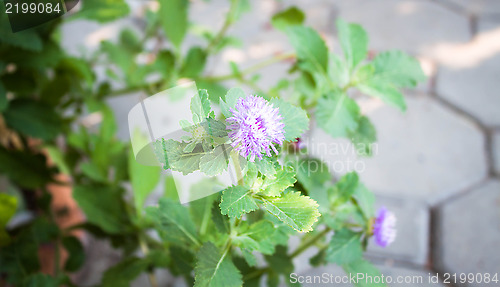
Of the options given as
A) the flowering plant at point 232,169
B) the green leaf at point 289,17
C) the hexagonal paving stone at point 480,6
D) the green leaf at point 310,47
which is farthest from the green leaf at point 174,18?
the hexagonal paving stone at point 480,6

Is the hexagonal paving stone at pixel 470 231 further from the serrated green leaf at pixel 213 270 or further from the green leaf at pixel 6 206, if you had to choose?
the green leaf at pixel 6 206

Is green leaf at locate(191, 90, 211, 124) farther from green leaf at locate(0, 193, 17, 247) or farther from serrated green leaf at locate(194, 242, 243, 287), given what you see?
green leaf at locate(0, 193, 17, 247)

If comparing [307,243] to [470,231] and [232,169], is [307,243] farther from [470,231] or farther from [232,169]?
[470,231]

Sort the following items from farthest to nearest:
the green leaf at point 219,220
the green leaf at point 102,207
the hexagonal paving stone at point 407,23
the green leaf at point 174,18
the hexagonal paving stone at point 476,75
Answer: the hexagonal paving stone at point 407,23 < the hexagonal paving stone at point 476,75 < the green leaf at point 174,18 < the green leaf at point 102,207 < the green leaf at point 219,220

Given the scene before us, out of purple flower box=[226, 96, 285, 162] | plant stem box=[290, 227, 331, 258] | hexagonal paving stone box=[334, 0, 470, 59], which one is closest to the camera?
purple flower box=[226, 96, 285, 162]

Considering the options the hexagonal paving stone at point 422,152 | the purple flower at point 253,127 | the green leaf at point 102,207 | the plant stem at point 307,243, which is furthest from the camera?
the hexagonal paving stone at point 422,152

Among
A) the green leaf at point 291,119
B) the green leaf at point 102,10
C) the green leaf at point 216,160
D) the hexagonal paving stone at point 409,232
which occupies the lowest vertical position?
the hexagonal paving stone at point 409,232

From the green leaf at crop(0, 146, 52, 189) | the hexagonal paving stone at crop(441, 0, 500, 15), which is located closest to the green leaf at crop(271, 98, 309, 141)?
the green leaf at crop(0, 146, 52, 189)
